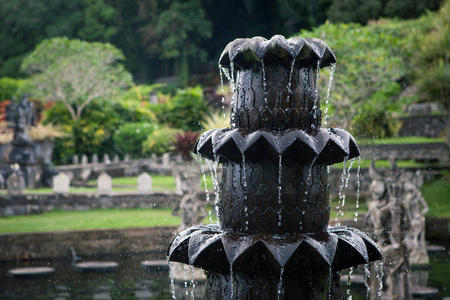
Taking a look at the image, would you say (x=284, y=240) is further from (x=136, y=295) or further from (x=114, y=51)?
(x=114, y=51)

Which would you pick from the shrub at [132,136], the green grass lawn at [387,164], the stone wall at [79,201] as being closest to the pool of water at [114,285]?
the stone wall at [79,201]

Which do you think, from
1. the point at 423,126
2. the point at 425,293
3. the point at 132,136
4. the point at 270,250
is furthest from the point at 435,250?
the point at 132,136

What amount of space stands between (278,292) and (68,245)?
1058cm

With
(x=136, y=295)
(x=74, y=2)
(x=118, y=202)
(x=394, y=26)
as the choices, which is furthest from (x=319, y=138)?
(x=74, y=2)

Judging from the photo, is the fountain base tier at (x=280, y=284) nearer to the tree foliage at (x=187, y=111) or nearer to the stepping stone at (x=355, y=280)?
the stepping stone at (x=355, y=280)

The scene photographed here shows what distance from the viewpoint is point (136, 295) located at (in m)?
9.73

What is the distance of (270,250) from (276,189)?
13.7 inches

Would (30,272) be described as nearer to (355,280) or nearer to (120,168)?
(355,280)

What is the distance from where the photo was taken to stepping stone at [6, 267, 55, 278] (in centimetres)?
1098

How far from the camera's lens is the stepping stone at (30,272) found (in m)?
11.0

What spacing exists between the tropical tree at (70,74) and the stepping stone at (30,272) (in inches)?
816

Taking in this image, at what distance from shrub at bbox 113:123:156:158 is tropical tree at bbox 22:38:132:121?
2.46 meters

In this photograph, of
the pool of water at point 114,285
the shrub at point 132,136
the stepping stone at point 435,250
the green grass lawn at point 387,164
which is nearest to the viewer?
the pool of water at point 114,285

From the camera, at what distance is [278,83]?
10.7 ft
